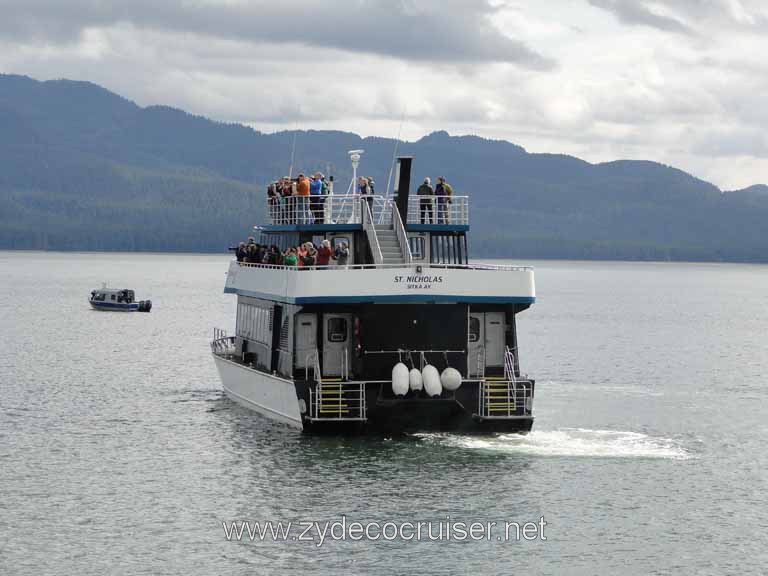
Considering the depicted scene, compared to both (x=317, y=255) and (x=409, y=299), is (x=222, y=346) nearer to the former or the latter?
(x=317, y=255)

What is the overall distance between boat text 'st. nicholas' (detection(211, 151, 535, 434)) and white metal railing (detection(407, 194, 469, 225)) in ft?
0.38

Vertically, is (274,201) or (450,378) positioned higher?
(274,201)

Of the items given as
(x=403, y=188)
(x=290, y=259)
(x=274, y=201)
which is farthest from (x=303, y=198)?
(x=290, y=259)

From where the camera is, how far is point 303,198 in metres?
44.8

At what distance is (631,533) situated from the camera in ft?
105

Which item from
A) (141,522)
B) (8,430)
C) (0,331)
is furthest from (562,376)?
(0,331)

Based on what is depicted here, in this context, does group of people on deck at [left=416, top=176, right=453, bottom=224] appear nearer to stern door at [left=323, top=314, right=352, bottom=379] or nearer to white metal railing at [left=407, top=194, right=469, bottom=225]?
white metal railing at [left=407, top=194, right=469, bottom=225]

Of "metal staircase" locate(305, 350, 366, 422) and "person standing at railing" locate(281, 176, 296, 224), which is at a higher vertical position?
"person standing at railing" locate(281, 176, 296, 224)

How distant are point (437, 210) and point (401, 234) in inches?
80.1

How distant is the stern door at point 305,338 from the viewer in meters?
41.7

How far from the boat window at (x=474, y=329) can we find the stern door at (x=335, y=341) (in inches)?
158

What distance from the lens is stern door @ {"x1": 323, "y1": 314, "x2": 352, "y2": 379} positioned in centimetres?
4147

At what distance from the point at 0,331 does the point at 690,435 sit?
6295 centimetres

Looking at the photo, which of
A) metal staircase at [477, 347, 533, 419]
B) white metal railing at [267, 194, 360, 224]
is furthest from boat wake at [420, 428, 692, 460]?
white metal railing at [267, 194, 360, 224]
